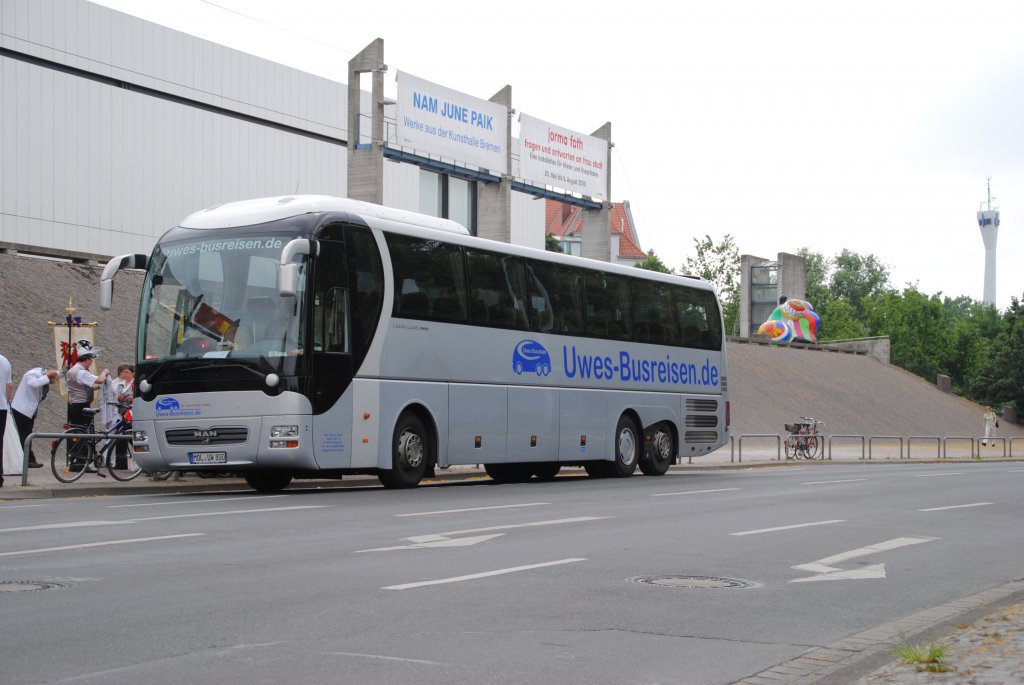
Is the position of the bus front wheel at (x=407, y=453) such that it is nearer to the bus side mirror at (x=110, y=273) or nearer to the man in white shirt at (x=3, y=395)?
the bus side mirror at (x=110, y=273)

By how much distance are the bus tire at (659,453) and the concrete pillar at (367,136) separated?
46.7ft

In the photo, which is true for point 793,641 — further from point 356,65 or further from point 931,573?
point 356,65

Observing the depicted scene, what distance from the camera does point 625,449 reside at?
2586 cm

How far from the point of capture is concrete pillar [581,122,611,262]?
5262cm

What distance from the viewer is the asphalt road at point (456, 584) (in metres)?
6.48

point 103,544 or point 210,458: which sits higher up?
point 210,458

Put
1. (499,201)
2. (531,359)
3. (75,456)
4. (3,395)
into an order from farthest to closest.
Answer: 1. (499,201)
2. (531,359)
3. (75,456)
4. (3,395)

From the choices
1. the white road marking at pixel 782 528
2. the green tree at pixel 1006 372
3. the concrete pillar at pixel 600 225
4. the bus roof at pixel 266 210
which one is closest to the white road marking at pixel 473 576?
the white road marking at pixel 782 528

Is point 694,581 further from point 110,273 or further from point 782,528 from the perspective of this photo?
point 110,273

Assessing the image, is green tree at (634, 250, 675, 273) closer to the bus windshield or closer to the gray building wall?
the gray building wall

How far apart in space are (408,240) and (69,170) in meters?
32.3

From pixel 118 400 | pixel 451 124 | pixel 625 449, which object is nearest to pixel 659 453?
pixel 625 449

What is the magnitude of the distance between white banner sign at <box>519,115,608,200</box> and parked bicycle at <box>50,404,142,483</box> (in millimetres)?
29296

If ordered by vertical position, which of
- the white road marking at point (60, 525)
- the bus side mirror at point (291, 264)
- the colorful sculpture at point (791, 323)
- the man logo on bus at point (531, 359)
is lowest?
the white road marking at point (60, 525)
